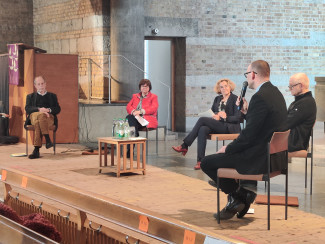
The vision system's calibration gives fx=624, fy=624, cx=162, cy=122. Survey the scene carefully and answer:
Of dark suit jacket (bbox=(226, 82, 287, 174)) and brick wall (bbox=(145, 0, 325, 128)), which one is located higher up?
brick wall (bbox=(145, 0, 325, 128))

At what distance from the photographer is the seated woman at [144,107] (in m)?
9.16

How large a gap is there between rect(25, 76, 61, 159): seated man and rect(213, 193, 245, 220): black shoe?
4352 millimetres

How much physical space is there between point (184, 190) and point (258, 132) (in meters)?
1.75

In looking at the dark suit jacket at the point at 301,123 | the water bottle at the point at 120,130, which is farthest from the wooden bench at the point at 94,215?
the dark suit jacket at the point at 301,123

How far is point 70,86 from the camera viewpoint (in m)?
10.8

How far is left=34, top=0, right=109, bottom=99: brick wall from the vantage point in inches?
479

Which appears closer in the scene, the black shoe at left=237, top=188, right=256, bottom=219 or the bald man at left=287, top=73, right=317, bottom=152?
the black shoe at left=237, top=188, right=256, bottom=219

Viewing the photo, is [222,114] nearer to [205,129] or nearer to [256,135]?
[205,129]

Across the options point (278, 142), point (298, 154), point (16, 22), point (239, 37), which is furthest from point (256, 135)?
point (16, 22)

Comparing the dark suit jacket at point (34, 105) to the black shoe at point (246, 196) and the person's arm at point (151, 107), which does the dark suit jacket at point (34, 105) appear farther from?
the black shoe at point (246, 196)

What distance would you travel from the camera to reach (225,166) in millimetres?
5145

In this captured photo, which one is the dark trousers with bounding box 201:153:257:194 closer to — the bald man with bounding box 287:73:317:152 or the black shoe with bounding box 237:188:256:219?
the black shoe with bounding box 237:188:256:219

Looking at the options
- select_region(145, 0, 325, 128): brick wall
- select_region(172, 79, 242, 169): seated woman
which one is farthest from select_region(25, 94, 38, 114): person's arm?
select_region(145, 0, 325, 128): brick wall

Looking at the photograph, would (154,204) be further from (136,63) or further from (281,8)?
(281,8)
